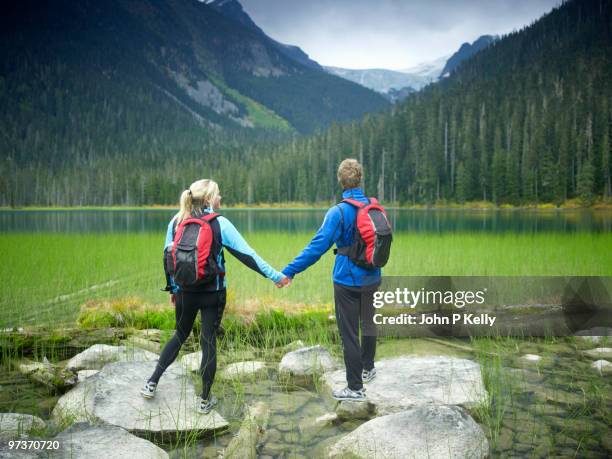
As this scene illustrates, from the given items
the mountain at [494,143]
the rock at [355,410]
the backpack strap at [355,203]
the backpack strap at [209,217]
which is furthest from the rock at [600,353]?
the mountain at [494,143]

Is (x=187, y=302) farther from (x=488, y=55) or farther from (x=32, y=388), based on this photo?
(x=488, y=55)

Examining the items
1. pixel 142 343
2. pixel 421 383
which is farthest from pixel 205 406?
pixel 142 343

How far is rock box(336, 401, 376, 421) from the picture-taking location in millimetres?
5219

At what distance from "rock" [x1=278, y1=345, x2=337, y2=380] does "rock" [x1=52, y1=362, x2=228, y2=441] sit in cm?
157

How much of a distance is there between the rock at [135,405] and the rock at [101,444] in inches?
17.4

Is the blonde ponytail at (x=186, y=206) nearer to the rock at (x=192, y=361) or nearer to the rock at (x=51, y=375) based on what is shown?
the rock at (x=192, y=361)

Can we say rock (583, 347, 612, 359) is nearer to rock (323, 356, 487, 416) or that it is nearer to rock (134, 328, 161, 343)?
rock (323, 356, 487, 416)

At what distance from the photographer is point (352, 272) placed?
4988mm

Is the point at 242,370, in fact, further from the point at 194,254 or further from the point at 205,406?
the point at 194,254

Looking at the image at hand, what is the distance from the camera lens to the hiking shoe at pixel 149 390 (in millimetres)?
5066

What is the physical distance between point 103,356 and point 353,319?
4.17m

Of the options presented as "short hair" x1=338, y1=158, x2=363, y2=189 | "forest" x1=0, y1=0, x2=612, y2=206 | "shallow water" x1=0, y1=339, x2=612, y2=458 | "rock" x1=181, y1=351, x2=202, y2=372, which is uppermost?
"forest" x1=0, y1=0, x2=612, y2=206

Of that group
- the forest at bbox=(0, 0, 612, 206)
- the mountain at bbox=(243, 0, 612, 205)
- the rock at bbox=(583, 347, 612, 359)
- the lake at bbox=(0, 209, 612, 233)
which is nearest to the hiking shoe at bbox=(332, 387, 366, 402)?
the rock at bbox=(583, 347, 612, 359)

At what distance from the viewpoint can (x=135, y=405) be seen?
5008mm
